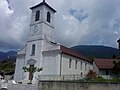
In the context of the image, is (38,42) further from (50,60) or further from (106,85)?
(106,85)

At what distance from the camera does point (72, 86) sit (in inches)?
976

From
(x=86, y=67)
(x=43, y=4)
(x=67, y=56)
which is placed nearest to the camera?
(x=67, y=56)

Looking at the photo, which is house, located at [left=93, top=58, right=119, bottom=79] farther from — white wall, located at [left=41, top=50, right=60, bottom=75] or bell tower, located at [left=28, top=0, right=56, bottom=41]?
bell tower, located at [left=28, top=0, right=56, bottom=41]

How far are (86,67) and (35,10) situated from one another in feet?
58.4

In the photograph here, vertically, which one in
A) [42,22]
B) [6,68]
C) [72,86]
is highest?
[42,22]

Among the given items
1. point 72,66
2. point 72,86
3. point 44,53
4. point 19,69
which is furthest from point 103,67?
point 72,86

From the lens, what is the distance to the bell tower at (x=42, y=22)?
139 feet

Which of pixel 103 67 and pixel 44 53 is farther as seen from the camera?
pixel 103 67

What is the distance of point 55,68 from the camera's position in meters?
37.9

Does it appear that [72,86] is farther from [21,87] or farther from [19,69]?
[19,69]

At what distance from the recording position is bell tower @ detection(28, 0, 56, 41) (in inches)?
1666

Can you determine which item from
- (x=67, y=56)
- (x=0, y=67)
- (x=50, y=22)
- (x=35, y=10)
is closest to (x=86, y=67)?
(x=67, y=56)

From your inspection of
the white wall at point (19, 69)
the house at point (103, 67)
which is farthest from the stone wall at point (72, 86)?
the house at point (103, 67)

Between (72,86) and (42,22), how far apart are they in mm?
20748
